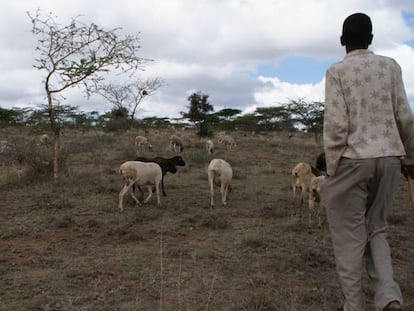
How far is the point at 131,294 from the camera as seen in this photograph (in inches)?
187

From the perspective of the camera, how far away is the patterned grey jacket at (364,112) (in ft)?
9.99

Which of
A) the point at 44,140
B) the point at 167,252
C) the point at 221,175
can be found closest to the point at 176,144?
the point at 44,140

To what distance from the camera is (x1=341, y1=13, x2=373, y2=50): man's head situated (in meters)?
3.21

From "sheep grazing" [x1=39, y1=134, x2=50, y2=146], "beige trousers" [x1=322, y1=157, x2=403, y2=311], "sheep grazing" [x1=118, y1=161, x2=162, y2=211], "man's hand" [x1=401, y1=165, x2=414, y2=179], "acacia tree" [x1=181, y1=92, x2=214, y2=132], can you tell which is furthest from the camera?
"acacia tree" [x1=181, y1=92, x2=214, y2=132]

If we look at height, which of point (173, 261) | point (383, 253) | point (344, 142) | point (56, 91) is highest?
point (56, 91)

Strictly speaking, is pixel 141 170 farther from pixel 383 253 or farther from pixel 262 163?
pixel 262 163

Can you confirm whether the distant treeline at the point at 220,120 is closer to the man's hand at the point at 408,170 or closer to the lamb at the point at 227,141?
the lamb at the point at 227,141

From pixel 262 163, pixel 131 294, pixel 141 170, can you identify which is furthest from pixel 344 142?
pixel 262 163

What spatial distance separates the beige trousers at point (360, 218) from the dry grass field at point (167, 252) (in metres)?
1.01

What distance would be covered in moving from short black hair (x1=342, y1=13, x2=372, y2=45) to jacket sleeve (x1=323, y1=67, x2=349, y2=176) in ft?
1.04

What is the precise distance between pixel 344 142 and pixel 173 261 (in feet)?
11.4

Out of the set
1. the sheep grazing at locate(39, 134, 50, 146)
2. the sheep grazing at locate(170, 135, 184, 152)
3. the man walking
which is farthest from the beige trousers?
the sheep grazing at locate(170, 135, 184, 152)

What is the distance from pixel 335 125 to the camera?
307 centimetres

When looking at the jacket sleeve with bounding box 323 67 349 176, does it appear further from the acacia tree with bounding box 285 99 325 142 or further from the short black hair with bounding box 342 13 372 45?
the acacia tree with bounding box 285 99 325 142
